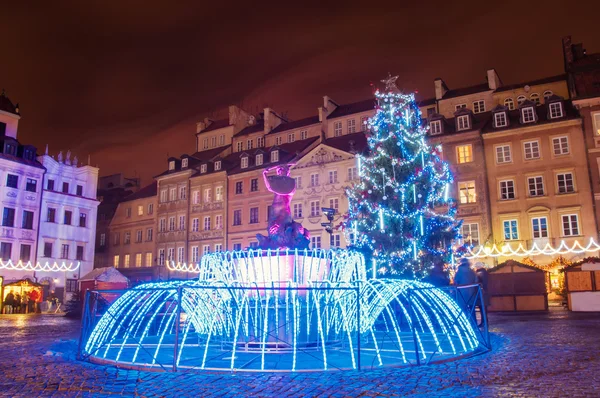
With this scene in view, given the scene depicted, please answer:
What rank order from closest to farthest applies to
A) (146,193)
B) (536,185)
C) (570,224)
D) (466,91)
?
(570,224) → (536,185) → (466,91) → (146,193)

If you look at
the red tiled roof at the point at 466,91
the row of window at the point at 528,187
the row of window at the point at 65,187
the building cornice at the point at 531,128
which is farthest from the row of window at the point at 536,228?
the row of window at the point at 65,187

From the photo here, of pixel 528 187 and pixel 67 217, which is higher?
pixel 67 217

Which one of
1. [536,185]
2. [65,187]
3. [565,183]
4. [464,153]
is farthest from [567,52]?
[65,187]

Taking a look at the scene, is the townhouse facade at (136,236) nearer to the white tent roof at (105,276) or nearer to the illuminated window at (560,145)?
the white tent roof at (105,276)

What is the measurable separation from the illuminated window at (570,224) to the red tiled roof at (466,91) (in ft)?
44.4

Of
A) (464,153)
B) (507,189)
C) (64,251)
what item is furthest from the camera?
(64,251)

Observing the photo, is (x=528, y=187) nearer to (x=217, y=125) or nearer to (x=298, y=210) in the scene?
(x=298, y=210)

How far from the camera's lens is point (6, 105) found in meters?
47.8

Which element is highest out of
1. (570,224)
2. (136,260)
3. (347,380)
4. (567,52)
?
(567,52)

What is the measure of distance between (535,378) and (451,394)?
174 centimetres

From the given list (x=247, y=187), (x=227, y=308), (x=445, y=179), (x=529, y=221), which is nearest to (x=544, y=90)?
(x=529, y=221)

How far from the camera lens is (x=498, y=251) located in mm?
35906

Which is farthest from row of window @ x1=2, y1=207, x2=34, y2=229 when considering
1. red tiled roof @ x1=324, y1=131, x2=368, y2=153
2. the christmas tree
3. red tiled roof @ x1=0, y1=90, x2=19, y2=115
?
the christmas tree

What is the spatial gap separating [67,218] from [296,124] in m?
23.0
